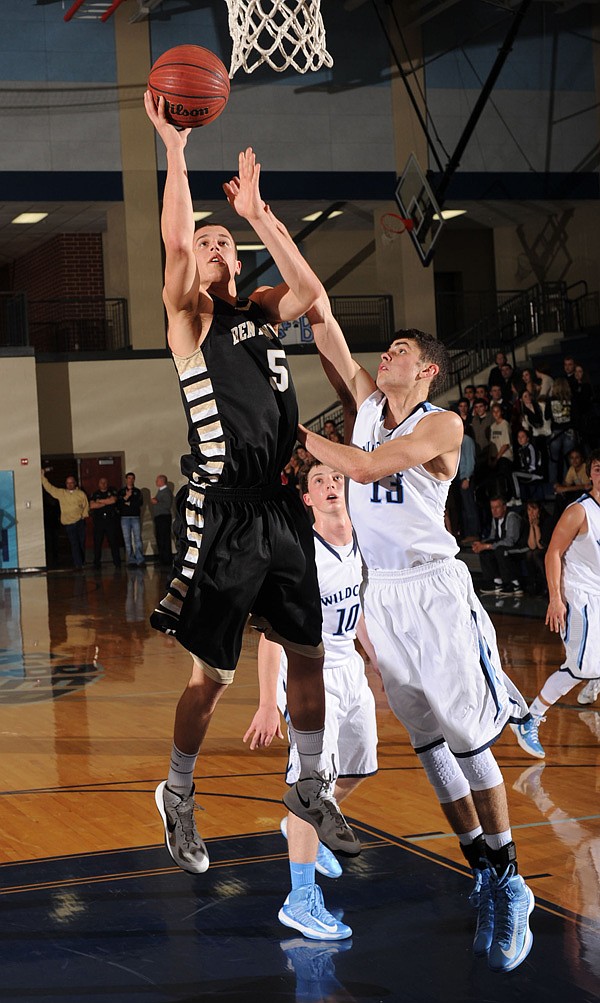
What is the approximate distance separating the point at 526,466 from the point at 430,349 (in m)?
9.89

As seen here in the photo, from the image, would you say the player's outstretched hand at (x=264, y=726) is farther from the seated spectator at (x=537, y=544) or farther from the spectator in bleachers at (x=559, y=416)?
the spectator in bleachers at (x=559, y=416)

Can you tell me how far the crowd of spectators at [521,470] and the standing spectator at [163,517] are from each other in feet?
21.9

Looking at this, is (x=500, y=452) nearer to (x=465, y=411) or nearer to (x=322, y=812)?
(x=465, y=411)

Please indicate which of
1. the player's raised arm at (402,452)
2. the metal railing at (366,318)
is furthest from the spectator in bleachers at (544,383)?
the player's raised arm at (402,452)

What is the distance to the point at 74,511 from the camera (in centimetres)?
2045

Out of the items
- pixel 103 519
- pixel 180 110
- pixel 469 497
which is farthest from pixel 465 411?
pixel 180 110

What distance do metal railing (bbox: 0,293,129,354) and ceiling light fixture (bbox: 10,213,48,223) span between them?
1.61 m

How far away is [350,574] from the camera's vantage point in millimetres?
4867

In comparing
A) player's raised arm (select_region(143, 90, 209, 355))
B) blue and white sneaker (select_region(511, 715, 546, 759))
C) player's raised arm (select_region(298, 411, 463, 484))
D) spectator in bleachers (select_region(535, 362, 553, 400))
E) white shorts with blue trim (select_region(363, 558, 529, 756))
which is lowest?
blue and white sneaker (select_region(511, 715, 546, 759))

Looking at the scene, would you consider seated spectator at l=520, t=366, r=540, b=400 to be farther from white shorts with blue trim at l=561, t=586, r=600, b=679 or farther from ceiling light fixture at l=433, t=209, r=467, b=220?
white shorts with blue trim at l=561, t=586, r=600, b=679

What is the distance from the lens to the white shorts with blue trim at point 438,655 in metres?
4.04

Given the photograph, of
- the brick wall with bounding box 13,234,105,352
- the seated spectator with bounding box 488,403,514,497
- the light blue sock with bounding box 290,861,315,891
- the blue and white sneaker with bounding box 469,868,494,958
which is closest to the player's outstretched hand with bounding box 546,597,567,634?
the blue and white sneaker with bounding box 469,868,494,958

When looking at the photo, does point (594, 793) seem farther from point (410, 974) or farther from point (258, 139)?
point (258, 139)

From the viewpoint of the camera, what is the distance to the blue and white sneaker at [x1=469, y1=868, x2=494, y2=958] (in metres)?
3.89
